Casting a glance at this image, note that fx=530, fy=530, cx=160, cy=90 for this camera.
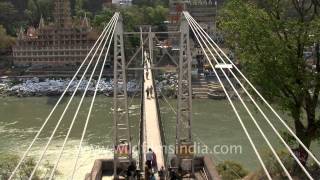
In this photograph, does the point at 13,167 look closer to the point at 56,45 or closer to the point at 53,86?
the point at 53,86

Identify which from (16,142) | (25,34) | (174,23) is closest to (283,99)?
(16,142)

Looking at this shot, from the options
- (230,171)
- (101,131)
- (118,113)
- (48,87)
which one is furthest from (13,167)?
(48,87)

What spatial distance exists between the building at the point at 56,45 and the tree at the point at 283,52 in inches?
1336

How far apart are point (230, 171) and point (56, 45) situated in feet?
104

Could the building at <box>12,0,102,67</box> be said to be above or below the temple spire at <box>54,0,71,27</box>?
below

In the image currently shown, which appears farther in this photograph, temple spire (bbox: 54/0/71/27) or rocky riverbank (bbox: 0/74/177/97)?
temple spire (bbox: 54/0/71/27)

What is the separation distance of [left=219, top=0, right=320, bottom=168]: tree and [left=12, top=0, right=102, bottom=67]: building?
111 feet

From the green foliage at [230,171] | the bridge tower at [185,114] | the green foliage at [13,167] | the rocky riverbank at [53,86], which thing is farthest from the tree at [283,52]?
the rocky riverbank at [53,86]

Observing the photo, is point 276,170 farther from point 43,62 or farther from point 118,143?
point 43,62

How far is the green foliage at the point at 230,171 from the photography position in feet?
43.1

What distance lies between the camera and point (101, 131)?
23.0m

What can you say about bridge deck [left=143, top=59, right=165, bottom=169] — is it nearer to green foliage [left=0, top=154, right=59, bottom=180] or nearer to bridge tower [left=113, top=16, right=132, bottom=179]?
bridge tower [left=113, top=16, right=132, bottom=179]

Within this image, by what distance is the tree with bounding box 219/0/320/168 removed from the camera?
27.8 feet

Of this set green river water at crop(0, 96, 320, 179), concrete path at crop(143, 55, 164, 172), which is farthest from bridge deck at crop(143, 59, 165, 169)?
green river water at crop(0, 96, 320, 179)
